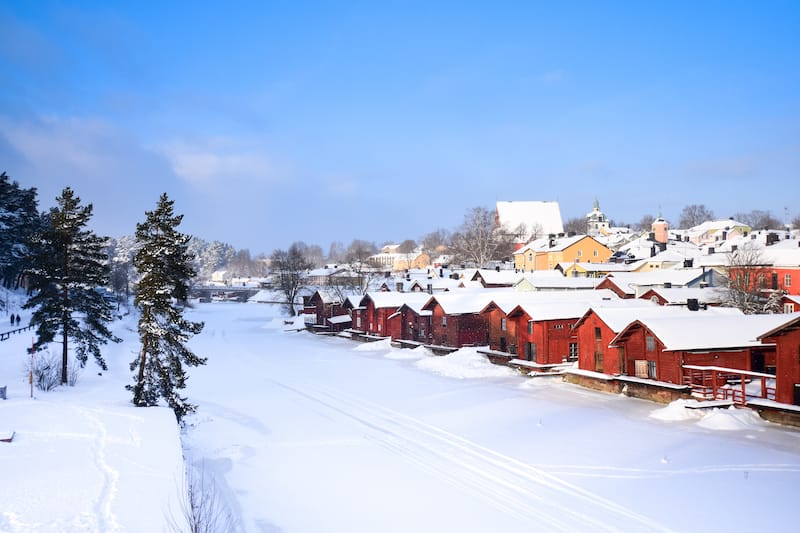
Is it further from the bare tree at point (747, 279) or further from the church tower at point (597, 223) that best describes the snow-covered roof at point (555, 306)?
the church tower at point (597, 223)

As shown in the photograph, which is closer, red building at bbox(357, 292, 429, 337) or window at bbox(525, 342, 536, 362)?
window at bbox(525, 342, 536, 362)

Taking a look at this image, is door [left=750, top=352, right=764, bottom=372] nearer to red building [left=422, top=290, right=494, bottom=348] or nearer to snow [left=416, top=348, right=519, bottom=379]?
snow [left=416, top=348, right=519, bottom=379]

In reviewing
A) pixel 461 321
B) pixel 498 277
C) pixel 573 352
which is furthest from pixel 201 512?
pixel 498 277

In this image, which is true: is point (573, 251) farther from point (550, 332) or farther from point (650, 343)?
point (650, 343)

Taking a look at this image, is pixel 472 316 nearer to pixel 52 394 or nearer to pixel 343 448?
pixel 343 448

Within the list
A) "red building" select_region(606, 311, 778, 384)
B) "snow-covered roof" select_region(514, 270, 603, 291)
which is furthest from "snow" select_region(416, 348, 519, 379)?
"snow-covered roof" select_region(514, 270, 603, 291)

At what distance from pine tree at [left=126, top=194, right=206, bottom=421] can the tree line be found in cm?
4

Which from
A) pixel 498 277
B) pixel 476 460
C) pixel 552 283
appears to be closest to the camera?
pixel 476 460

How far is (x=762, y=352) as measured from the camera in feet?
107

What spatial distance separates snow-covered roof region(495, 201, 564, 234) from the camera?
136500 millimetres

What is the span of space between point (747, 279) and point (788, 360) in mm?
29518

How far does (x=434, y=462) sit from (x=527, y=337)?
80.8ft

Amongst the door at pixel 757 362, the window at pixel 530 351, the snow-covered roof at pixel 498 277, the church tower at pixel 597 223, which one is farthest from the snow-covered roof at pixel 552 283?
the church tower at pixel 597 223

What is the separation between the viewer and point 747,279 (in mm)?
52031
